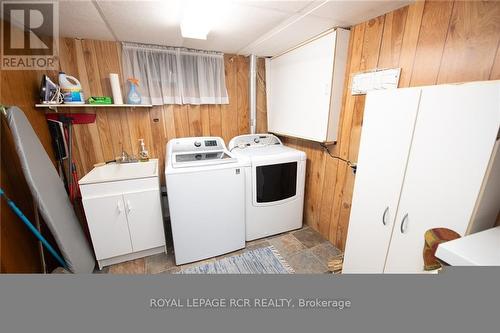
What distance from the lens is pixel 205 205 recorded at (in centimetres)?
191

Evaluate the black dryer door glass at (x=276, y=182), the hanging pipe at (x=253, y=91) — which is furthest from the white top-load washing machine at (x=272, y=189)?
the hanging pipe at (x=253, y=91)

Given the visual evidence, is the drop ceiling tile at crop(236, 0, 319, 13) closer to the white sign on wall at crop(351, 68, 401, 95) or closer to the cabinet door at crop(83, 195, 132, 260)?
the white sign on wall at crop(351, 68, 401, 95)

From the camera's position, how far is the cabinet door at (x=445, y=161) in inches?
33.8

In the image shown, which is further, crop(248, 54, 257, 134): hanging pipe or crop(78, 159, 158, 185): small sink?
crop(248, 54, 257, 134): hanging pipe

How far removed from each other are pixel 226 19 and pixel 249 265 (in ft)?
6.89

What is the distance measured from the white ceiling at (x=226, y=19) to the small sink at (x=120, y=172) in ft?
3.93

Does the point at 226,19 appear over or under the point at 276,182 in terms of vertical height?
over

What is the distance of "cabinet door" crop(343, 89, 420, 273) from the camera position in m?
1.15

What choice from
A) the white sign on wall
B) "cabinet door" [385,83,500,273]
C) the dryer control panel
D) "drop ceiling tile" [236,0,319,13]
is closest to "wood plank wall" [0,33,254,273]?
the dryer control panel

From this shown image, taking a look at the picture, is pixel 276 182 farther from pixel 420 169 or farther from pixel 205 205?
pixel 420 169

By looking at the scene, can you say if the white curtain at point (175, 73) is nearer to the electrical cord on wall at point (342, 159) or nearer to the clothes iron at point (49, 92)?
the clothes iron at point (49, 92)

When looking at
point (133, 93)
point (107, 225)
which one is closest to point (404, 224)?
point (107, 225)

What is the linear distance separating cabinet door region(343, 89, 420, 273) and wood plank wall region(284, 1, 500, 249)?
1.21 ft

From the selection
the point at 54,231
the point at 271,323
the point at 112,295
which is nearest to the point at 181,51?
the point at 54,231
